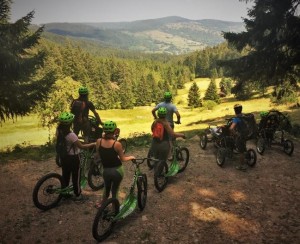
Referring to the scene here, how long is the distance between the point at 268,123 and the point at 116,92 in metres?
86.3

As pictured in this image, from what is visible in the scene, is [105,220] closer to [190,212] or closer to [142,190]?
[142,190]

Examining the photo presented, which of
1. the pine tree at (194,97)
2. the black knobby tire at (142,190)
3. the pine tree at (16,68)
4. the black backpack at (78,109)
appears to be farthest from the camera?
the pine tree at (194,97)

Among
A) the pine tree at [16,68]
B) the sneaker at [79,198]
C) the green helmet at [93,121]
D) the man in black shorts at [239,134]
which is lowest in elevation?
Answer: the sneaker at [79,198]

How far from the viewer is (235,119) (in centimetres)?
1131

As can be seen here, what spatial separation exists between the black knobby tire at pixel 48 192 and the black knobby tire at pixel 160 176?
282cm

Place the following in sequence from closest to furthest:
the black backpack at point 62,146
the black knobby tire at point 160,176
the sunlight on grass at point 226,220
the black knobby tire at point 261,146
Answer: the sunlight on grass at point 226,220
the black backpack at point 62,146
the black knobby tire at point 160,176
the black knobby tire at point 261,146

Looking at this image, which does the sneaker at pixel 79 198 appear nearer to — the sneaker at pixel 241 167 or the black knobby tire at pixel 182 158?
the black knobby tire at pixel 182 158

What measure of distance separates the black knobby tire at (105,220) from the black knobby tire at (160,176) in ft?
7.23

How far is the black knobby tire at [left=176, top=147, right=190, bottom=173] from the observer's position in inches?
449

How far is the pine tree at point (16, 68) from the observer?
16609 millimetres

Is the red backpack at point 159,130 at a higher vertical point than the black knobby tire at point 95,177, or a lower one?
higher

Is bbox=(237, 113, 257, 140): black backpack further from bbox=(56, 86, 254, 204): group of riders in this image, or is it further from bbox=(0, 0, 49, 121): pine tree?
bbox=(0, 0, 49, 121): pine tree

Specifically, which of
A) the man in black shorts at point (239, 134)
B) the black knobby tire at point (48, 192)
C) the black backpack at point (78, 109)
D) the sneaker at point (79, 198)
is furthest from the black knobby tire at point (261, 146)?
the black knobby tire at point (48, 192)

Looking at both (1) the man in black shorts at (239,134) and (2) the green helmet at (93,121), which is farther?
(2) the green helmet at (93,121)
